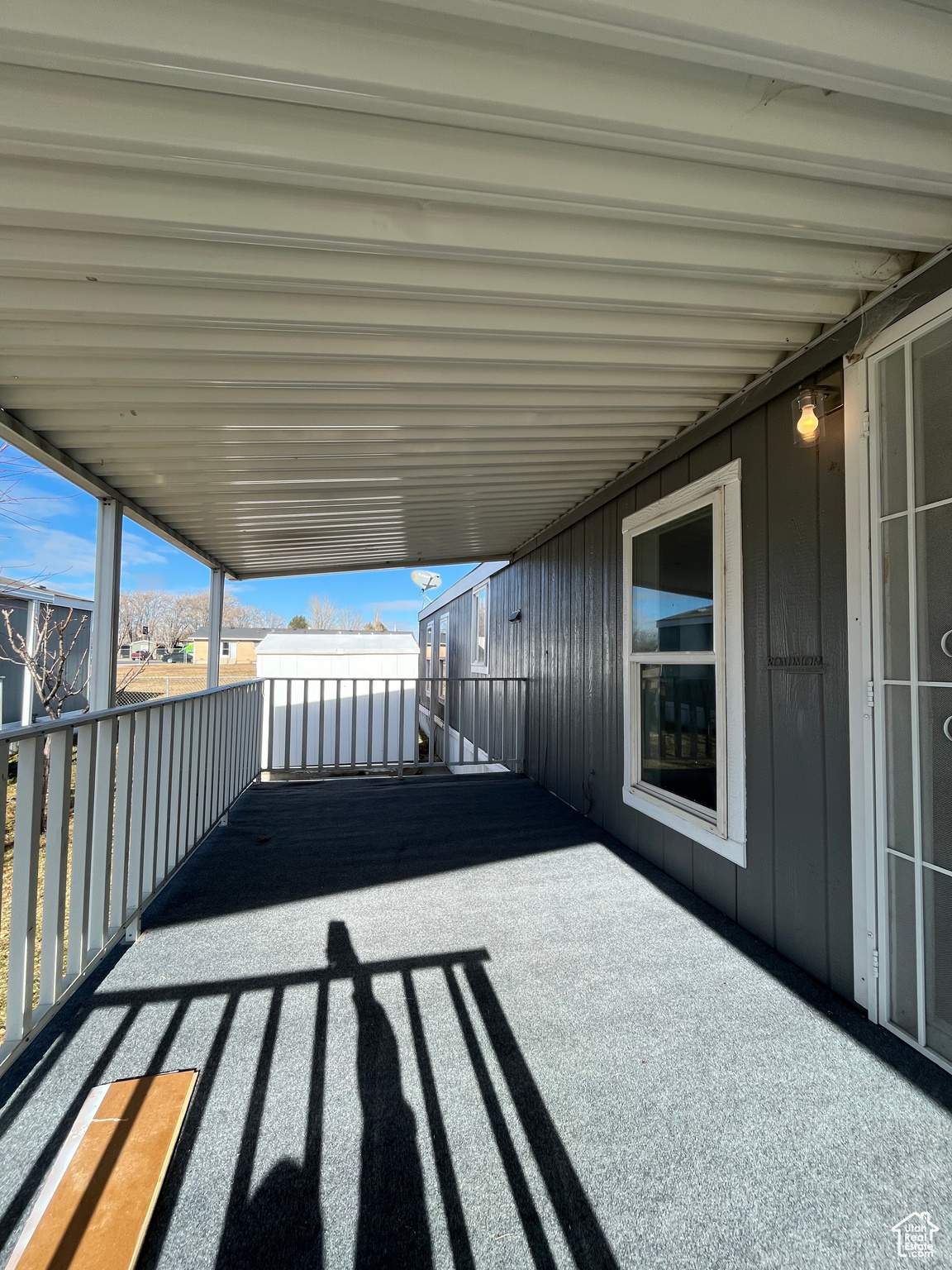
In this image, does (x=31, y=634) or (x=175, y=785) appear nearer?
(x=175, y=785)

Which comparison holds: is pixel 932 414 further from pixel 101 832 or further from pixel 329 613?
pixel 329 613

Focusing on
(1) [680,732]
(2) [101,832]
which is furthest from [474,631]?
(2) [101,832]

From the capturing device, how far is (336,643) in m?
10.8

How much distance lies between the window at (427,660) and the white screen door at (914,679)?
440 inches

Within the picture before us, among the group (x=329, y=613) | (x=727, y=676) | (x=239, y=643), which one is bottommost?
(x=727, y=676)

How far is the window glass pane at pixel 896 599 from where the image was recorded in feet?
5.99

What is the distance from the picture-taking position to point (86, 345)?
2.03 metres

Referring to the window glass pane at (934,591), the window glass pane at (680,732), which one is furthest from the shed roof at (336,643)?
the window glass pane at (934,591)

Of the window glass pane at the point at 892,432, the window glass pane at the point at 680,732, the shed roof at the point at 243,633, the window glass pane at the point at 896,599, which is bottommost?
the window glass pane at the point at 680,732

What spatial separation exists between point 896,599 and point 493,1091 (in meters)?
1.95

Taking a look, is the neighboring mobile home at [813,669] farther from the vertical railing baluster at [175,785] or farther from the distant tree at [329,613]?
the distant tree at [329,613]

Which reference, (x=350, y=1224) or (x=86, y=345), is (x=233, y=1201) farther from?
(x=86, y=345)

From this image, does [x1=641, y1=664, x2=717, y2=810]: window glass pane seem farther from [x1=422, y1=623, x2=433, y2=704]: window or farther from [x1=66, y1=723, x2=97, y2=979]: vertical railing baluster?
[x1=422, y1=623, x2=433, y2=704]: window

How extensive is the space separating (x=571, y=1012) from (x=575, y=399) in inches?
101
